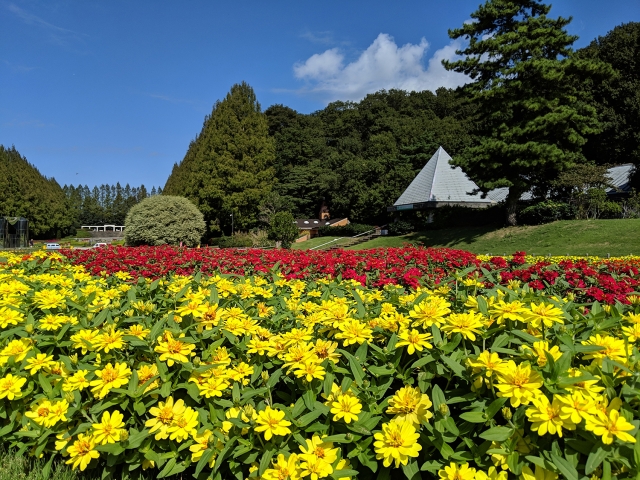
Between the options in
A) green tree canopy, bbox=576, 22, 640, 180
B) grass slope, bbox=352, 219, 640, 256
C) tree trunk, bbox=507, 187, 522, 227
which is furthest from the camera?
green tree canopy, bbox=576, 22, 640, 180

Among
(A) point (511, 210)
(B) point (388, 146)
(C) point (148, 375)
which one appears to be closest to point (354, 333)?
(C) point (148, 375)

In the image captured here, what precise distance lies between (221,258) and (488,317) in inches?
221

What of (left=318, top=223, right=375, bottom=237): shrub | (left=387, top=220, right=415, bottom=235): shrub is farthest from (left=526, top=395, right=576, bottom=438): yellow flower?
(left=318, top=223, right=375, bottom=237): shrub

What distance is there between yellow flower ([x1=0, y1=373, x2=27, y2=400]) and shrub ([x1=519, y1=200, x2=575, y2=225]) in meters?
20.1

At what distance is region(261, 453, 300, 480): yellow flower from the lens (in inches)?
49.9

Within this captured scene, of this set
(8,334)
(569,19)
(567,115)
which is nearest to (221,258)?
(8,334)

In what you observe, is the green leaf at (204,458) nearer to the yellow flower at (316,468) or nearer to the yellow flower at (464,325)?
the yellow flower at (316,468)

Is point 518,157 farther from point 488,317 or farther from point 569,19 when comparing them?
point 488,317

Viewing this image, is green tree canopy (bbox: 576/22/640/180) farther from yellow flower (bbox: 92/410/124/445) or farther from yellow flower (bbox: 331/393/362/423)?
yellow flower (bbox: 92/410/124/445)

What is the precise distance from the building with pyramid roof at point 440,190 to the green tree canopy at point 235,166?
1064cm

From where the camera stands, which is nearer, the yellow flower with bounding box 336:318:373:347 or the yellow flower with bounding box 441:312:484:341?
the yellow flower with bounding box 441:312:484:341

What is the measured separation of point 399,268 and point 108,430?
163 inches

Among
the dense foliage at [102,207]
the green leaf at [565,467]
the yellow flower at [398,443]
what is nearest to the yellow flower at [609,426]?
the green leaf at [565,467]

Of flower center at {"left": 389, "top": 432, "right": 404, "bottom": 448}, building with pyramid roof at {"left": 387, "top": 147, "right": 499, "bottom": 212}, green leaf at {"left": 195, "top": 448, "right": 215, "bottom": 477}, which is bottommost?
green leaf at {"left": 195, "top": 448, "right": 215, "bottom": 477}
